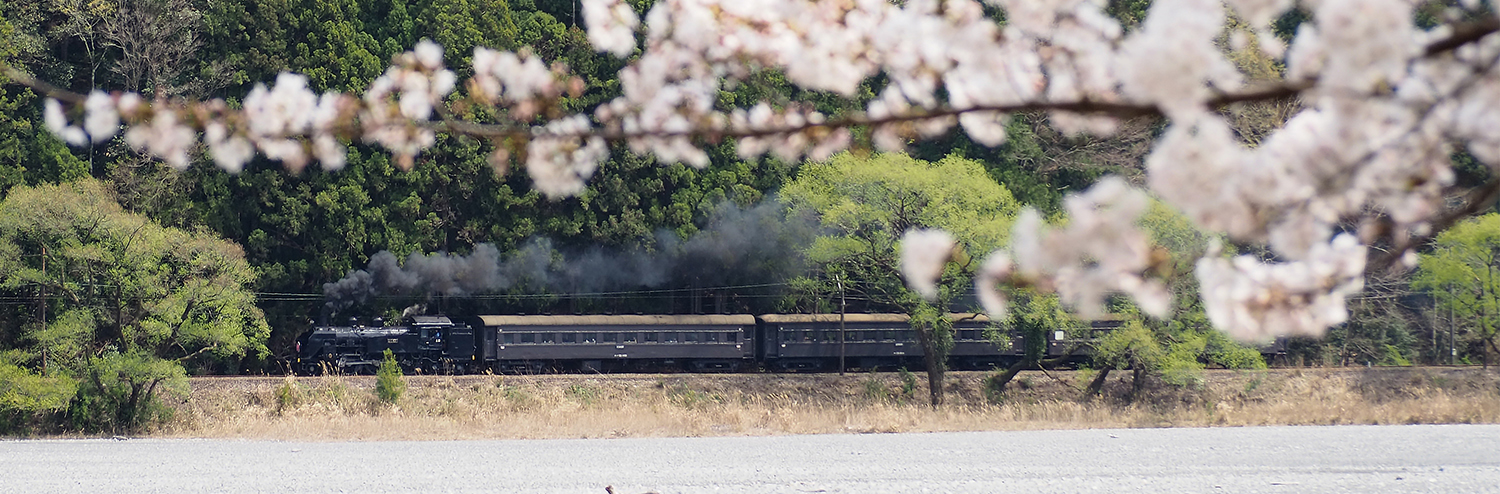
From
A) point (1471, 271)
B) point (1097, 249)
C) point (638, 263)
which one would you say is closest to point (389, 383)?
point (638, 263)

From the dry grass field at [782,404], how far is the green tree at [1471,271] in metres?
1.54

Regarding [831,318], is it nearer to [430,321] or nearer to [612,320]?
[612,320]

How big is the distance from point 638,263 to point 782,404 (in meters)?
11.6

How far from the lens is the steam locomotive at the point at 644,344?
33406 millimetres

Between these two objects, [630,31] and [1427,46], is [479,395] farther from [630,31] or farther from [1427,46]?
[1427,46]

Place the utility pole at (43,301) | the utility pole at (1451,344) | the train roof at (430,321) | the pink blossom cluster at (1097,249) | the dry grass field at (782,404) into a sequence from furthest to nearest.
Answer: the utility pole at (1451,344), the train roof at (430,321), the utility pole at (43,301), the dry grass field at (782,404), the pink blossom cluster at (1097,249)

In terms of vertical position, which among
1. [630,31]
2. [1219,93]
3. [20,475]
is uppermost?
[630,31]

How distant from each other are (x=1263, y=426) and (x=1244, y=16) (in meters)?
25.9

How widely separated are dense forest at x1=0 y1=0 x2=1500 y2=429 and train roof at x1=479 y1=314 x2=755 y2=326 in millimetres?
2158

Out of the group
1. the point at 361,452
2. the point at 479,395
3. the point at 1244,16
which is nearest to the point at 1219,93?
the point at 1244,16

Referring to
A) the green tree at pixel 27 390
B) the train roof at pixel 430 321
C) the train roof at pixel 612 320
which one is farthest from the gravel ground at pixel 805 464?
the train roof at pixel 612 320

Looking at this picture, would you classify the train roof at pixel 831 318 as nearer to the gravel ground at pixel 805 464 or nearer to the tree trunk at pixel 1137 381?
the tree trunk at pixel 1137 381

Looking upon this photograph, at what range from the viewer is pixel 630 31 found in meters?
3.83

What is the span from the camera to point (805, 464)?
18016 mm
